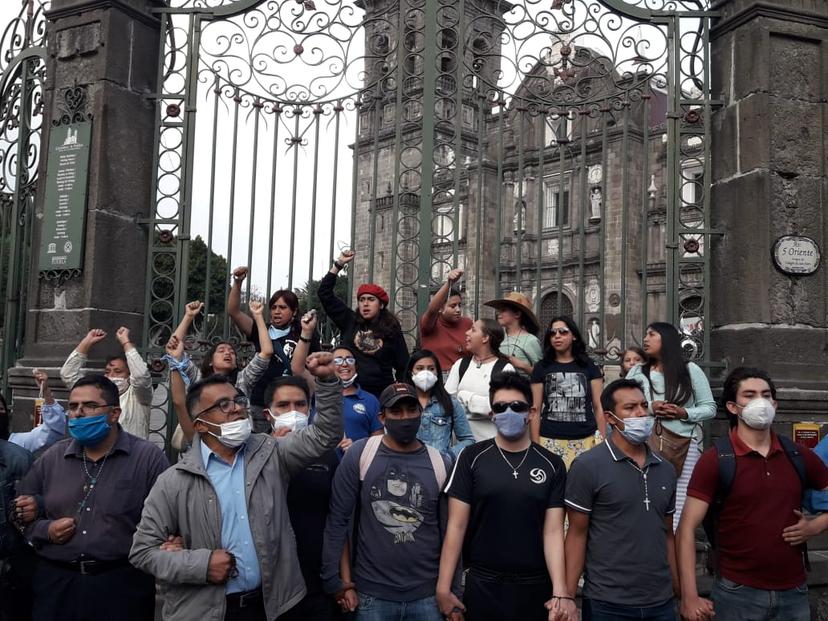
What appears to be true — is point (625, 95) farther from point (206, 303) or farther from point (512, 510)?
point (512, 510)

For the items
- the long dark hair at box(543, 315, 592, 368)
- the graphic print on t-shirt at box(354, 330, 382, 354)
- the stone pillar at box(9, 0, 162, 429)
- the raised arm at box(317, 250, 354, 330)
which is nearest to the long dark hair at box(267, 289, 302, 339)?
the raised arm at box(317, 250, 354, 330)

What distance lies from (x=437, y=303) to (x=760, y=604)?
2992 mm

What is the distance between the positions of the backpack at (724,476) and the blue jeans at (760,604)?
13cm

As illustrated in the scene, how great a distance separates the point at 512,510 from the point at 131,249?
4.40 m

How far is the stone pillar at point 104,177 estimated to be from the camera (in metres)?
6.50

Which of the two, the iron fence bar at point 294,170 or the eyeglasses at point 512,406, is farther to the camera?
the iron fence bar at point 294,170

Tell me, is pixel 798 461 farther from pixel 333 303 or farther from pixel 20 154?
pixel 20 154

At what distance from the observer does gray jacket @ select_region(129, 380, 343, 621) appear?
3.19 meters

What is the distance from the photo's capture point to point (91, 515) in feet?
12.2

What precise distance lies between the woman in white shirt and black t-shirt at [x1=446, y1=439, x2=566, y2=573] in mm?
→ 1413

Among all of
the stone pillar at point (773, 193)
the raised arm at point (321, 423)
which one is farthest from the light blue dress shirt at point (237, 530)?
the stone pillar at point (773, 193)

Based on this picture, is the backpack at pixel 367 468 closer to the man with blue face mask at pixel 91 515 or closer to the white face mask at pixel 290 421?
the white face mask at pixel 290 421

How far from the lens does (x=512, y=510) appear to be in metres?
3.56

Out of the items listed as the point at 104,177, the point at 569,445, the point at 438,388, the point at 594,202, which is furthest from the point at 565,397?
the point at 594,202
